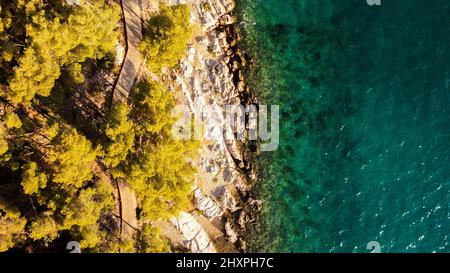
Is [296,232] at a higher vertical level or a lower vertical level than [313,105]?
lower

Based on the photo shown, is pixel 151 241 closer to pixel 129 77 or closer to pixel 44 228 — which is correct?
pixel 44 228

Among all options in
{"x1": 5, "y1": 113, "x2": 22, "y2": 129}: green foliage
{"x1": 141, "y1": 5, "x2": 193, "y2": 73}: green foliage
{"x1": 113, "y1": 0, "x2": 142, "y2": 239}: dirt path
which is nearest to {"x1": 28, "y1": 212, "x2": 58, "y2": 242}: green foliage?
{"x1": 113, "y1": 0, "x2": 142, "y2": 239}: dirt path

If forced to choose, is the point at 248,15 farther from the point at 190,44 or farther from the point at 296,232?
the point at 296,232

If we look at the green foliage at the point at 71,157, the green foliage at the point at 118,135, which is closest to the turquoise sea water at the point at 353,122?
the green foliage at the point at 118,135

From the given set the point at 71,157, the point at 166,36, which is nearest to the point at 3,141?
the point at 71,157

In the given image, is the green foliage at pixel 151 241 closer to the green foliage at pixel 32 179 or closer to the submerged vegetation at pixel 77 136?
the submerged vegetation at pixel 77 136

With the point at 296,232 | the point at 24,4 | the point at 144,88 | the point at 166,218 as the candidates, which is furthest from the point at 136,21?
the point at 296,232
